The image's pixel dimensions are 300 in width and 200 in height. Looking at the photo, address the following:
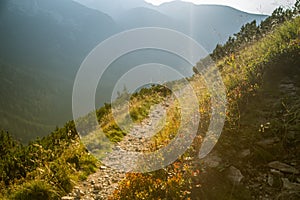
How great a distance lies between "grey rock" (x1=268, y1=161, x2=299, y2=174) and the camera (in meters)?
4.21

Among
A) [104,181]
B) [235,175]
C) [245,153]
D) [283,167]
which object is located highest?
[104,181]

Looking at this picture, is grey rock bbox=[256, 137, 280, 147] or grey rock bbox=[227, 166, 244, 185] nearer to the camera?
grey rock bbox=[227, 166, 244, 185]

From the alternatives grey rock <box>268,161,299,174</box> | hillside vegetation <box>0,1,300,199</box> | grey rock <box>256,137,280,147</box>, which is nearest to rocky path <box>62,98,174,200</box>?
hillside vegetation <box>0,1,300,199</box>

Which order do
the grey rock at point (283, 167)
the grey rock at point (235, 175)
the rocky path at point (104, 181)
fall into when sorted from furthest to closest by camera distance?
the rocky path at point (104, 181) → the grey rock at point (235, 175) → the grey rock at point (283, 167)

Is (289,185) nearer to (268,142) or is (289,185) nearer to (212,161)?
(268,142)

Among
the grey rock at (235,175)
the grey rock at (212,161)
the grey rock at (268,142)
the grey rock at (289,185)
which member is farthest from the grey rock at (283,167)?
the grey rock at (212,161)

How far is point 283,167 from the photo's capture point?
171 inches

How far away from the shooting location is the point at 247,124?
5480 mm

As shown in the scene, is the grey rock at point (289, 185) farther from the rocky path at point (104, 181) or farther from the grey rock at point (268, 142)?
the rocky path at point (104, 181)

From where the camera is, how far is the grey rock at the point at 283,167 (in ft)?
13.8

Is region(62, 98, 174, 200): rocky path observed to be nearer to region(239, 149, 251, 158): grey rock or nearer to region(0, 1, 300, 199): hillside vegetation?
region(0, 1, 300, 199): hillside vegetation

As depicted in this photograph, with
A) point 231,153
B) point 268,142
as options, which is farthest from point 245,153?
point 268,142

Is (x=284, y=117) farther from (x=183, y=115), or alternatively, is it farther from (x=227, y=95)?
(x=183, y=115)

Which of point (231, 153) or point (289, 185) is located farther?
point (231, 153)
